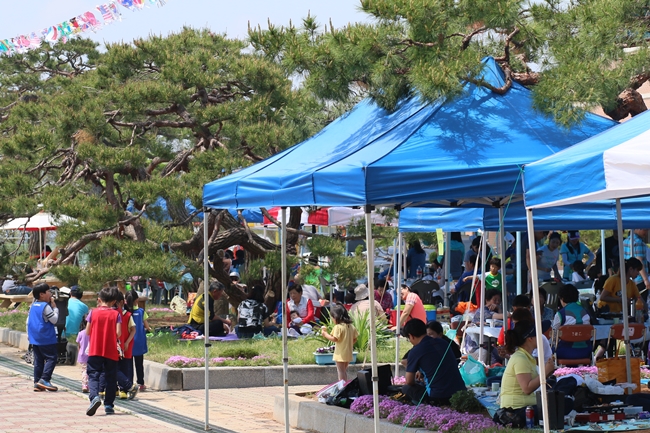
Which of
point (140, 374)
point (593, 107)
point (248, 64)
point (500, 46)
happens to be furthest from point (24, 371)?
point (593, 107)

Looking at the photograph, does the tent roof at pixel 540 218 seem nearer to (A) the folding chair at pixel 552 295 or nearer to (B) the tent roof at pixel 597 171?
(A) the folding chair at pixel 552 295

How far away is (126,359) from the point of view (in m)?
12.4

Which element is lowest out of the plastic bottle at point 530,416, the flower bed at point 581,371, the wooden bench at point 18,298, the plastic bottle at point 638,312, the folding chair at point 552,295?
the plastic bottle at point 530,416

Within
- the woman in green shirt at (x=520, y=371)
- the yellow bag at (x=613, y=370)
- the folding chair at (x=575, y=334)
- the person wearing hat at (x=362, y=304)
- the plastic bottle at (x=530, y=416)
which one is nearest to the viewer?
the plastic bottle at (x=530, y=416)

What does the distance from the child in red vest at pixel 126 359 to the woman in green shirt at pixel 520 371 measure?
200 inches

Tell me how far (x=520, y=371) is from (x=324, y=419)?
7.68 feet

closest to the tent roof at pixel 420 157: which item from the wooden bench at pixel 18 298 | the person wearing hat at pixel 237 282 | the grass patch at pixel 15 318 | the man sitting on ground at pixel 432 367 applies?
the man sitting on ground at pixel 432 367

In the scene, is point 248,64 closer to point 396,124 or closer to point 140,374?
point 140,374

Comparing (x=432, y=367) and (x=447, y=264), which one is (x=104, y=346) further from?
(x=447, y=264)

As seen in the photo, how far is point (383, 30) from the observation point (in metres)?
9.19

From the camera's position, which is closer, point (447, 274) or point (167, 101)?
point (167, 101)

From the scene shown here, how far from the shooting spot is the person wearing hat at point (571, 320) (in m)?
11.5

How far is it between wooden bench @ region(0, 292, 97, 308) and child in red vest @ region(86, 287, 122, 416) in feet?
44.3

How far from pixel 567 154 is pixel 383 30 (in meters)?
3.18
